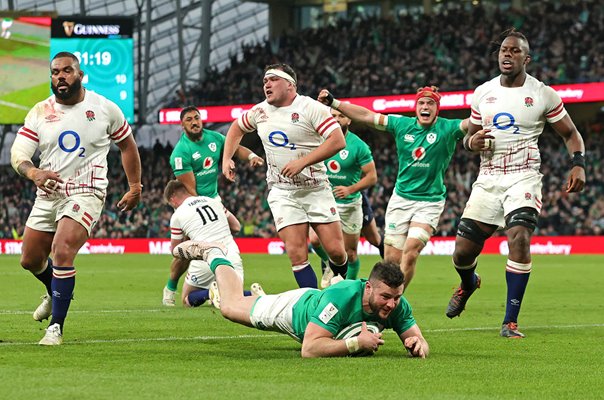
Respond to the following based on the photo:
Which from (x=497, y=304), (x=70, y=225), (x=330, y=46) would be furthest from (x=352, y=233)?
(x=330, y=46)

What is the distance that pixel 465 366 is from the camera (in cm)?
785

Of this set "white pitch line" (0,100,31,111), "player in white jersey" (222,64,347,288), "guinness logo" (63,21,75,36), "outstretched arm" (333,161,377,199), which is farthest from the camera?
"white pitch line" (0,100,31,111)

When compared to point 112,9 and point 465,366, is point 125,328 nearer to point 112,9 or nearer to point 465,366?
point 465,366

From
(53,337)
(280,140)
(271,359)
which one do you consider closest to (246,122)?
(280,140)

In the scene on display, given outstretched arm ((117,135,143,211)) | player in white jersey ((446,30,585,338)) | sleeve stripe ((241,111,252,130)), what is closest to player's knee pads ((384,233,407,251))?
sleeve stripe ((241,111,252,130))

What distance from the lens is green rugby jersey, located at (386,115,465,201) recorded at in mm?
13500

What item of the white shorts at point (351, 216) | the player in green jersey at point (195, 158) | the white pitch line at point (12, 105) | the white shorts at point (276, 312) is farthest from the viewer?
the white pitch line at point (12, 105)

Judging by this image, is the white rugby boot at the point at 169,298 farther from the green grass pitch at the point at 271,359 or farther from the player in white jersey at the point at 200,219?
the player in white jersey at the point at 200,219

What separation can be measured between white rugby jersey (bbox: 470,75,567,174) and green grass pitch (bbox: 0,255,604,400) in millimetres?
1560

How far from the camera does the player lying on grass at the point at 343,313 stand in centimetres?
779

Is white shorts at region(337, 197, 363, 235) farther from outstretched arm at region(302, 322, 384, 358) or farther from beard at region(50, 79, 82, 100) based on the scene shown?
outstretched arm at region(302, 322, 384, 358)

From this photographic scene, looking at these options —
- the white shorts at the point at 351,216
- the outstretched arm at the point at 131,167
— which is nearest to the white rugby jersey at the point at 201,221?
the outstretched arm at the point at 131,167

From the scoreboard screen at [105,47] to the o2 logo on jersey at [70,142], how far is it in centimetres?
2535

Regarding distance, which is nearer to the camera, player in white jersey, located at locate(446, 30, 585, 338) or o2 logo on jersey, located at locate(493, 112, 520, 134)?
player in white jersey, located at locate(446, 30, 585, 338)
